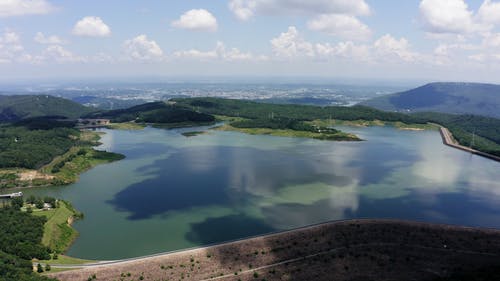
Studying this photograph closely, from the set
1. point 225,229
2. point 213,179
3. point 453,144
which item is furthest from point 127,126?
point 453,144

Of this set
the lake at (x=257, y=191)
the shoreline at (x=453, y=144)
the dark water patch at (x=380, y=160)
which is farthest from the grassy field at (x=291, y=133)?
the shoreline at (x=453, y=144)

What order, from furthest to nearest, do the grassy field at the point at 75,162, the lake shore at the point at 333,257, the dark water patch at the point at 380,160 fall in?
1. the grassy field at the point at 75,162
2. the dark water patch at the point at 380,160
3. the lake shore at the point at 333,257

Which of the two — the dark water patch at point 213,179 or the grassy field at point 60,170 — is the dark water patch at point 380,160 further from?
the grassy field at point 60,170

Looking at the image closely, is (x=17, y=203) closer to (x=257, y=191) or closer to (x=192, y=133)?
(x=257, y=191)

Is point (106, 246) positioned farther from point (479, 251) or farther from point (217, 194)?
point (479, 251)

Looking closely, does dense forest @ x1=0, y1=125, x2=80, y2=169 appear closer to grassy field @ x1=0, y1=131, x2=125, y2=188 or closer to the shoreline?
grassy field @ x1=0, y1=131, x2=125, y2=188

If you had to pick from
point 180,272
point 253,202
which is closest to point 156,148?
point 253,202
